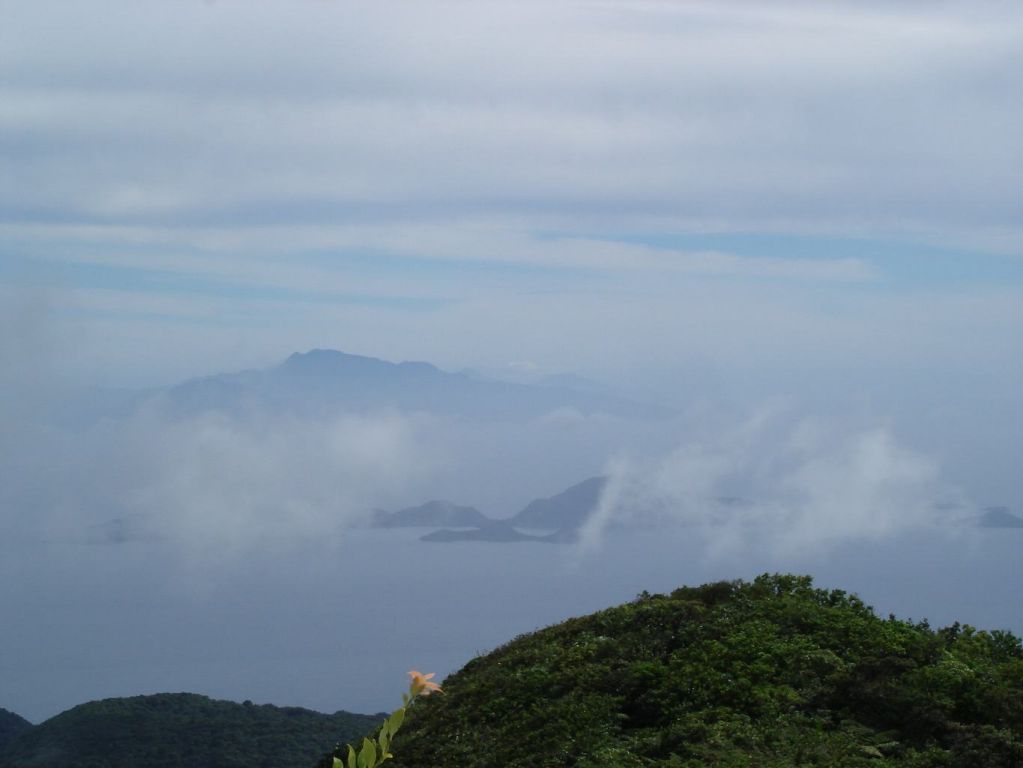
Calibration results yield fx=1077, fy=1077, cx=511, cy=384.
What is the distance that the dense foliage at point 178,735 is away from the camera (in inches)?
1215

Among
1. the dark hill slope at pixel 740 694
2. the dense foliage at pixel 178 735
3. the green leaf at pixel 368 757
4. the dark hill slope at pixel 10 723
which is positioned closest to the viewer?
the green leaf at pixel 368 757

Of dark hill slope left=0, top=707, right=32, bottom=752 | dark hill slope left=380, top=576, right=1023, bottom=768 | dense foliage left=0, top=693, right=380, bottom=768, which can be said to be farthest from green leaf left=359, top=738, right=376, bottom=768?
dark hill slope left=0, top=707, right=32, bottom=752

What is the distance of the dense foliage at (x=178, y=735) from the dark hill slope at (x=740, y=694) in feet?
65.3

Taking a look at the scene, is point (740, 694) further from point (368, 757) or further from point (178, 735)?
point (178, 735)

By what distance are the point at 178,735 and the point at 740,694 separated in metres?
26.4

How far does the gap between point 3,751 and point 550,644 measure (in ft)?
101

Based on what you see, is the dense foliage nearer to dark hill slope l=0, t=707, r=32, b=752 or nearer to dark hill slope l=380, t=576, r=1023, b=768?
dark hill slope l=0, t=707, r=32, b=752

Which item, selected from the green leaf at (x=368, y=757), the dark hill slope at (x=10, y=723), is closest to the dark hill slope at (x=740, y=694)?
the green leaf at (x=368, y=757)

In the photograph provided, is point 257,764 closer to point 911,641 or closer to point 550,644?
point 550,644

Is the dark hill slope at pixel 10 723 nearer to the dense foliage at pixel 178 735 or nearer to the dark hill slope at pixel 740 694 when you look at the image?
the dense foliage at pixel 178 735

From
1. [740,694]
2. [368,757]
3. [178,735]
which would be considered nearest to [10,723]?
[178,735]

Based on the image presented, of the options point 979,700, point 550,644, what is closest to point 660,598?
point 550,644

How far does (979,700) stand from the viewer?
933 cm

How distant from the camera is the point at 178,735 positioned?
32188 mm
